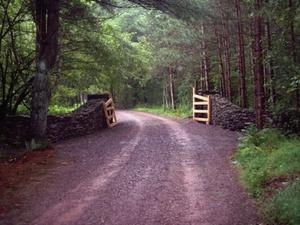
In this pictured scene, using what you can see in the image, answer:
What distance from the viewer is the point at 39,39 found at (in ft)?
49.0

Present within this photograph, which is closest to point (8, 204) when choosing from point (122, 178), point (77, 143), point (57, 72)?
point (122, 178)

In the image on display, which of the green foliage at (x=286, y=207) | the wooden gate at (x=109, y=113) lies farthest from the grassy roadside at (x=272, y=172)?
the wooden gate at (x=109, y=113)

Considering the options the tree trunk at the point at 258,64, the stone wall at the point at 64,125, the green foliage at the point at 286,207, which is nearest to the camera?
the green foliage at the point at 286,207

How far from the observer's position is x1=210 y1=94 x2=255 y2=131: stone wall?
18188 millimetres

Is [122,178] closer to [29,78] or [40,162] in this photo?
[40,162]

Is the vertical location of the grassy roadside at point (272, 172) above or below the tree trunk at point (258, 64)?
below

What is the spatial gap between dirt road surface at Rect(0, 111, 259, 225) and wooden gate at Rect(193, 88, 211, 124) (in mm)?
6160

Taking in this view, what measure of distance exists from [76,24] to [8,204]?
10034mm

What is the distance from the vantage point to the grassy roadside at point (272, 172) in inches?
273

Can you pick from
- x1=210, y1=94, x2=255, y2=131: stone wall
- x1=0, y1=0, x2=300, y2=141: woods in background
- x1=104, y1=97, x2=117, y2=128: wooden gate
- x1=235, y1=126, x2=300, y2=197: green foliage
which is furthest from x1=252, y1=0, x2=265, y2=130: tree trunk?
x1=104, y1=97, x2=117, y2=128: wooden gate

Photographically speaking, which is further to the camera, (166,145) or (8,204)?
(166,145)

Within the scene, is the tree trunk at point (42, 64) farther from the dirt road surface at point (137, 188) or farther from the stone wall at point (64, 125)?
the dirt road surface at point (137, 188)

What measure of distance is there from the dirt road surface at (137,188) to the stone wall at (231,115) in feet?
10.5

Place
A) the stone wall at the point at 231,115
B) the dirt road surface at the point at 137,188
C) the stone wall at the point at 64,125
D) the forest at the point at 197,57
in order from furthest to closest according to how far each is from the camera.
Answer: the stone wall at the point at 231,115
the stone wall at the point at 64,125
the forest at the point at 197,57
the dirt road surface at the point at 137,188
